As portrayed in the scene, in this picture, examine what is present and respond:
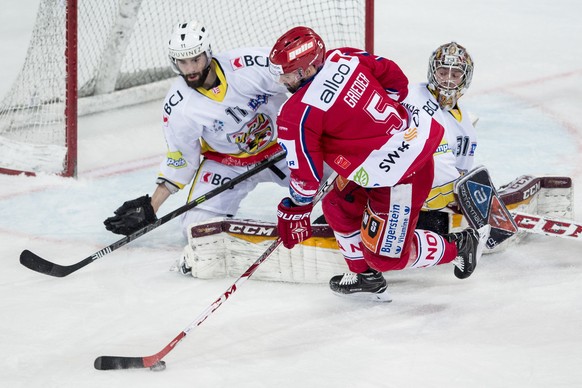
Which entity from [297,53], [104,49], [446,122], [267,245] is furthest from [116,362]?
[104,49]

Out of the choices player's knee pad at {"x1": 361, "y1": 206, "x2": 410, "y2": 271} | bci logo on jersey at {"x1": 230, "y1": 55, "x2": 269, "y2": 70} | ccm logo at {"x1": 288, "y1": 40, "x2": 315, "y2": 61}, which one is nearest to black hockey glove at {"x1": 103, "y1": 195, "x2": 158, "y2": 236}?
bci logo on jersey at {"x1": 230, "y1": 55, "x2": 269, "y2": 70}

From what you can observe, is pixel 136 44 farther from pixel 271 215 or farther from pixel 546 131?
pixel 546 131

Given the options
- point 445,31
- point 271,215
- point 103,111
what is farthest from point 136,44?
point 445,31

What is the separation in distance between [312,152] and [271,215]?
4.17ft

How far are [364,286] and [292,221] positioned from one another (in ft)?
1.29

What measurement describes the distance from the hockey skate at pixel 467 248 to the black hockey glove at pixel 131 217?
3.73 feet

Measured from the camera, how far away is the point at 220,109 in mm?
3742

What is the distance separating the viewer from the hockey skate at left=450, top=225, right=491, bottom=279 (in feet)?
11.0

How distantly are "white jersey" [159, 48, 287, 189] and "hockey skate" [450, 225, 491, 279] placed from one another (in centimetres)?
96

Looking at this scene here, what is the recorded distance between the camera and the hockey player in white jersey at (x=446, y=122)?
3.58m

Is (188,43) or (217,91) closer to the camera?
(188,43)

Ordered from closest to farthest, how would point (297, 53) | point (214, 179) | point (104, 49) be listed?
point (297, 53) → point (214, 179) → point (104, 49)

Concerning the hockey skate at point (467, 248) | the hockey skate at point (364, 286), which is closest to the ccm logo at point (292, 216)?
the hockey skate at point (364, 286)

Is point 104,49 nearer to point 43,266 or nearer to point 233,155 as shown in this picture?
point 233,155
